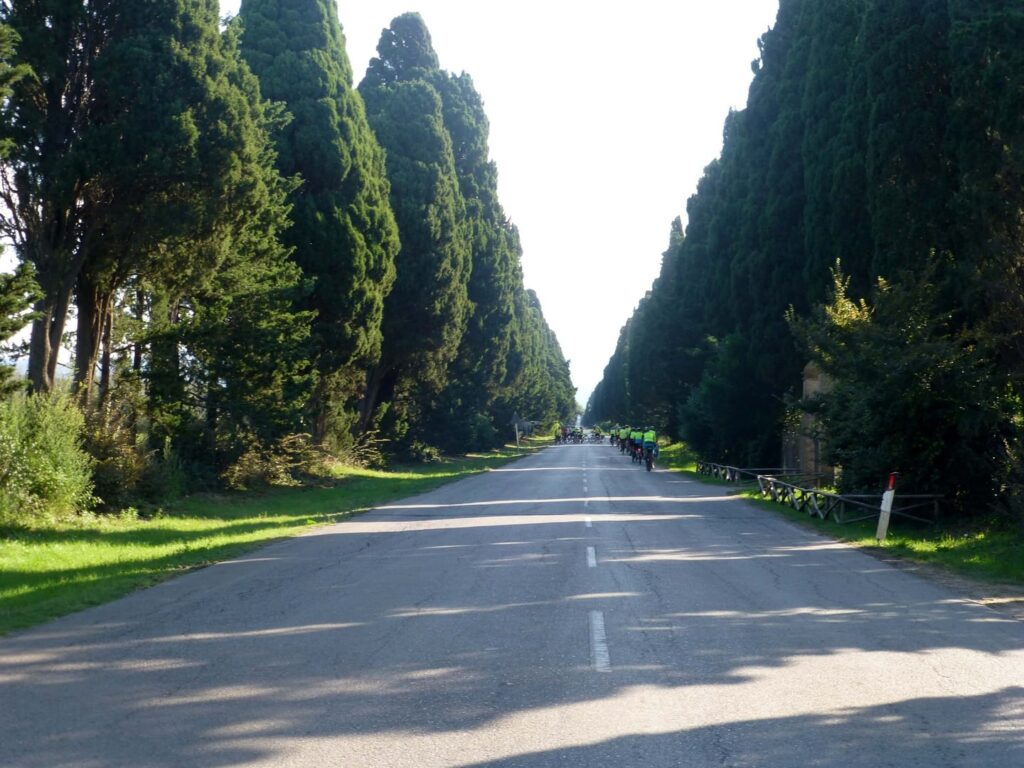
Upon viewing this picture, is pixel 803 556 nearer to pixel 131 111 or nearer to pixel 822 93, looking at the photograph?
pixel 131 111

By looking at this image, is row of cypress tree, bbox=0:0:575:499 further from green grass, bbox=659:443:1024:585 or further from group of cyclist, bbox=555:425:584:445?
group of cyclist, bbox=555:425:584:445

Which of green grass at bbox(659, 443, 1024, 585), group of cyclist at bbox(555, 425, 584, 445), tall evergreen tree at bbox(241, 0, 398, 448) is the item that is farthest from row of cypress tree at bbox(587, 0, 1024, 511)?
group of cyclist at bbox(555, 425, 584, 445)

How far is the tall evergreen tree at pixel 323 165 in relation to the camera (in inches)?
1177

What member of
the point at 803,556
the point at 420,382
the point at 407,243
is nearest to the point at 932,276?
the point at 803,556

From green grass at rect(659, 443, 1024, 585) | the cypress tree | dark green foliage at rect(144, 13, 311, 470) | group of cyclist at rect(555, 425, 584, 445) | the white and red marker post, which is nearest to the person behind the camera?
green grass at rect(659, 443, 1024, 585)

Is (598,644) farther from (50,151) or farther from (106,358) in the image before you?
(106,358)

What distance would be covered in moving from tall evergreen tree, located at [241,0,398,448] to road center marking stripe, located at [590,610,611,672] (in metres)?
21.5

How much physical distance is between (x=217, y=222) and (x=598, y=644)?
46.3 ft

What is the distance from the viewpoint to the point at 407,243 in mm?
38531

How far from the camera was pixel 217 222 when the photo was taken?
19.7 meters

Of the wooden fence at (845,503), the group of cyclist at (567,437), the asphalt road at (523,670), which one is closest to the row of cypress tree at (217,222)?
the asphalt road at (523,670)

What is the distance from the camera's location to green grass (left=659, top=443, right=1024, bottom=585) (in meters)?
13.2

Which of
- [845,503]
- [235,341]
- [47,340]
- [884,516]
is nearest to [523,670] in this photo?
[884,516]

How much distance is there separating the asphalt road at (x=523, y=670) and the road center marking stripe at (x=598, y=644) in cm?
3
